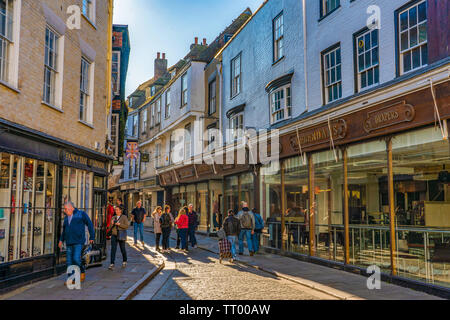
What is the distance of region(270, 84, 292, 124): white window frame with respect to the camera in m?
16.1

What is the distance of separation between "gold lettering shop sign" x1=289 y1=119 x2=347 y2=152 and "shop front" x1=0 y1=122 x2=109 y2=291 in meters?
6.30

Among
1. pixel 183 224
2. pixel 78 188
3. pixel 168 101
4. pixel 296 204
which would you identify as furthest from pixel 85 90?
pixel 168 101

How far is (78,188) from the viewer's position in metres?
12.6

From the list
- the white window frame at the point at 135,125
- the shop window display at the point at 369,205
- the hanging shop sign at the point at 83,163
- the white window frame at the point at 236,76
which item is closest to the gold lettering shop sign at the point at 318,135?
the shop window display at the point at 369,205

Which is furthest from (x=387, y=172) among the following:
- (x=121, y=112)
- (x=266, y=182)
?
(x=121, y=112)

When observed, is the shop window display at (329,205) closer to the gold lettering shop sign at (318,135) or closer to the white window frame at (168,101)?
the gold lettering shop sign at (318,135)

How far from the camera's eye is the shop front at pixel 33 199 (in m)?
8.89

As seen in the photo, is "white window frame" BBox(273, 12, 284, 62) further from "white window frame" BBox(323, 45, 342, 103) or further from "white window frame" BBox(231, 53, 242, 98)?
"white window frame" BBox(231, 53, 242, 98)

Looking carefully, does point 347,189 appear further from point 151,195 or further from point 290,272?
point 151,195

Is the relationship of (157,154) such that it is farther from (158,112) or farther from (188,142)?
(188,142)

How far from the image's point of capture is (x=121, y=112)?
19.8 metres

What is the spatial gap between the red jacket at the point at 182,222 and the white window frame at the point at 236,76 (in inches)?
271

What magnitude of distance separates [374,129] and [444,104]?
2235 mm

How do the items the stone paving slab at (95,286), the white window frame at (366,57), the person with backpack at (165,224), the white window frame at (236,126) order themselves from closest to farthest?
the stone paving slab at (95,286) < the white window frame at (366,57) < the person with backpack at (165,224) < the white window frame at (236,126)
